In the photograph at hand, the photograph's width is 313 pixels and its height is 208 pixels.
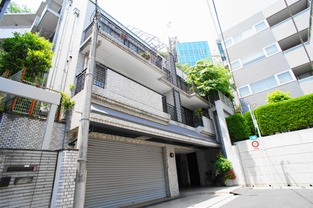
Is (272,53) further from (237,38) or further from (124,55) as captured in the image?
(124,55)

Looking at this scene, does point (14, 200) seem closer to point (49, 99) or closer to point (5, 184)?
point (5, 184)

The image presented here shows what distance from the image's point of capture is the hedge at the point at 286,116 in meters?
9.98

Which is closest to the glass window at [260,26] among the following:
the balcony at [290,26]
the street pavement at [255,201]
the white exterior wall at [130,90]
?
the balcony at [290,26]

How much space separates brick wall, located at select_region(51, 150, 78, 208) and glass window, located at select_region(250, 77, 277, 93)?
1725 cm

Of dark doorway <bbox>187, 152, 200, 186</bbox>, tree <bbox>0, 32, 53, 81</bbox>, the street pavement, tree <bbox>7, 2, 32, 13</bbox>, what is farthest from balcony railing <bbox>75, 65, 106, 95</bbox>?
tree <bbox>7, 2, 32, 13</bbox>

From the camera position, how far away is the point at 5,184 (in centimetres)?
340

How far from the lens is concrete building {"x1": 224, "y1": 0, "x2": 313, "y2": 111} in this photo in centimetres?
1467

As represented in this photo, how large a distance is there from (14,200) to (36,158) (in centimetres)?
90

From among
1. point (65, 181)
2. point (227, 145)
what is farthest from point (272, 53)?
point (65, 181)

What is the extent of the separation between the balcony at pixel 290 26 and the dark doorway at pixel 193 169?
48.8 feet

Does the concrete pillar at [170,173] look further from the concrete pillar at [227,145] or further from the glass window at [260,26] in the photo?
the glass window at [260,26]

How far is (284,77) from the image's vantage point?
48.8ft

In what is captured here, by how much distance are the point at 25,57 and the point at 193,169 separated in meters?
15.1

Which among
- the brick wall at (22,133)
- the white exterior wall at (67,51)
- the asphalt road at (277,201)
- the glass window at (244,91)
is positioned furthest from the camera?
the glass window at (244,91)
